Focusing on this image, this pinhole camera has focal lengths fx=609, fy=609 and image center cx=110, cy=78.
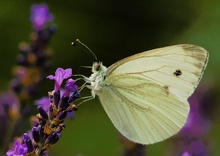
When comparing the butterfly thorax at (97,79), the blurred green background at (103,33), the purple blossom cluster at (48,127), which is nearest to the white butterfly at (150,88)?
the butterfly thorax at (97,79)

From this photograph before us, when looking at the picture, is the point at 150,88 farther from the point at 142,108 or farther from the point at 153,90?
the point at 142,108

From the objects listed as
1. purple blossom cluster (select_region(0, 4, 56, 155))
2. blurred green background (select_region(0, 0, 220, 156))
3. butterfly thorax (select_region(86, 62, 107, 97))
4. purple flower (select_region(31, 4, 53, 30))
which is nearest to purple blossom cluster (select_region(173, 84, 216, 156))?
butterfly thorax (select_region(86, 62, 107, 97))

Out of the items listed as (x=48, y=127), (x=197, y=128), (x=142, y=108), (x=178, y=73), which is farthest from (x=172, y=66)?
(x=197, y=128)

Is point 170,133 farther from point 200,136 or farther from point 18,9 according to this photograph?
point 18,9

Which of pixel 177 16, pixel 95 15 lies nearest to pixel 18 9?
pixel 95 15

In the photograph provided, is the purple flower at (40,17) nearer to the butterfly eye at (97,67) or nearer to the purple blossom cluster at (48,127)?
the butterfly eye at (97,67)

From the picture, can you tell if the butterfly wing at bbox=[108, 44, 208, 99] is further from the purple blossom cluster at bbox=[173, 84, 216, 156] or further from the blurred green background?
the blurred green background
